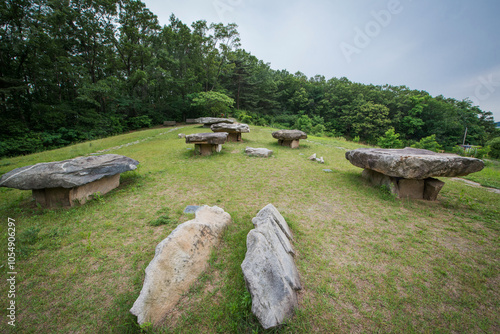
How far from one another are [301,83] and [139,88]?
31608 millimetres

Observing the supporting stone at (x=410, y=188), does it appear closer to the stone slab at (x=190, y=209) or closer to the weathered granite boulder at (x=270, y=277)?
the weathered granite boulder at (x=270, y=277)

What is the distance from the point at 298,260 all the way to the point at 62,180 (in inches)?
183

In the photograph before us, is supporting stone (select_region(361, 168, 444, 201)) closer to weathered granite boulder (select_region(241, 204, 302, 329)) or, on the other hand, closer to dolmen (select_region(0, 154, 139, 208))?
weathered granite boulder (select_region(241, 204, 302, 329))

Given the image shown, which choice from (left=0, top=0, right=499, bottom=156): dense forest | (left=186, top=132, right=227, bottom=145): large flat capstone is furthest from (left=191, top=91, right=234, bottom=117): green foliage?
(left=186, top=132, right=227, bottom=145): large flat capstone

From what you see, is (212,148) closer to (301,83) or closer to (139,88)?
(139,88)

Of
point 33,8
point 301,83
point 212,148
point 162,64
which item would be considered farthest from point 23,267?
point 301,83


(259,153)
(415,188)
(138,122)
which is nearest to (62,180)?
(259,153)

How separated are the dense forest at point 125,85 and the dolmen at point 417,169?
56.8ft

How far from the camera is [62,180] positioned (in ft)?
11.5

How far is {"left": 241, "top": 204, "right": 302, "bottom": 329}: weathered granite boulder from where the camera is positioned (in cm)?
171

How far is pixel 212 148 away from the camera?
859 cm

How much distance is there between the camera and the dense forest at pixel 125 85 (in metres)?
16.0

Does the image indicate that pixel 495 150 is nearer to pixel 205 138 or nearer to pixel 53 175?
pixel 205 138

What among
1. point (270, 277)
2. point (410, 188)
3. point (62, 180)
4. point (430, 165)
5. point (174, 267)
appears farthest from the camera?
point (410, 188)
